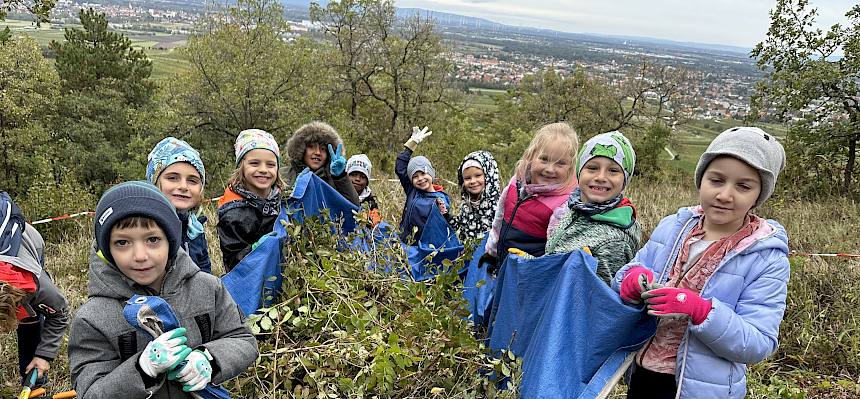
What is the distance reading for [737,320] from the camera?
5.41 feet

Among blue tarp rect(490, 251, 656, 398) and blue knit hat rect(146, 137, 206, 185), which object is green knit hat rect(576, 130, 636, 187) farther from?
blue knit hat rect(146, 137, 206, 185)

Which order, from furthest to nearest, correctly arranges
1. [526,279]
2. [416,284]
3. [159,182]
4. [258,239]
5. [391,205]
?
[391,205], [258,239], [416,284], [159,182], [526,279]

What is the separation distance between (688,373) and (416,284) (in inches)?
60.1

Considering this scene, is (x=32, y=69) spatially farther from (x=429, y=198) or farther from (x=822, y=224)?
(x=822, y=224)

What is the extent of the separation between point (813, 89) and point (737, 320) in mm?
8366

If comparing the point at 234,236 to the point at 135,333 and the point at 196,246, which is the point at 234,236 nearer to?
the point at 196,246

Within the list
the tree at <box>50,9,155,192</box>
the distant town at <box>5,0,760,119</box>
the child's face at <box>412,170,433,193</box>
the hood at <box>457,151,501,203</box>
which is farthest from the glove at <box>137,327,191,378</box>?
the tree at <box>50,9,155,192</box>

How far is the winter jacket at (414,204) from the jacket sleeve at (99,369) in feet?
9.11

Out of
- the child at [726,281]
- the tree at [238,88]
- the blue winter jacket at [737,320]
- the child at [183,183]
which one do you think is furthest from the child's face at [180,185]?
the tree at [238,88]

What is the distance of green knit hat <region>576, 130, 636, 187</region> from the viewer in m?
2.38

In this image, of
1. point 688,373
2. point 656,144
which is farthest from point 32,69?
point 656,144

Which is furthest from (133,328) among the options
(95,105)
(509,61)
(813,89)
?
(509,61)

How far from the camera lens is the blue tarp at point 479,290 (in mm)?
3229

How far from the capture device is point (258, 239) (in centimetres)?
321
